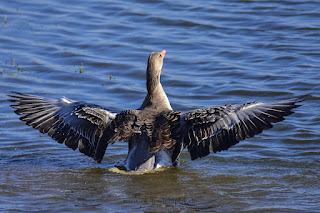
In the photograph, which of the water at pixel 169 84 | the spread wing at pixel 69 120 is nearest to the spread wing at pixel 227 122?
the water at pixel 169 84

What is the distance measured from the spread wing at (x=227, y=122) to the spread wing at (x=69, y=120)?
1.31m

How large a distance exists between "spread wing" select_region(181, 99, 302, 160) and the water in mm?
596

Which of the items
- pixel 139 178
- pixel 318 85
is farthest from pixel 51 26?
pixel 139 178

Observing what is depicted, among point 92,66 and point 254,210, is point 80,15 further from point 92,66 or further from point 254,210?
point 254,210

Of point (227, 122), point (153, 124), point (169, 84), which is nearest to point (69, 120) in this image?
point (153, 124)

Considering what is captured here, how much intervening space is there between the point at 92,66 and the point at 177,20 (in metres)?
4.07

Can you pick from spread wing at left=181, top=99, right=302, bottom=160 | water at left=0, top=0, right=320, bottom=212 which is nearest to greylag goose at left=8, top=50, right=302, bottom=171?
spread wing at left=181, top=99, right=302, bottom=160

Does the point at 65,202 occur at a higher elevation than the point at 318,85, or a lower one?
lower

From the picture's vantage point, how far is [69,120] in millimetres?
9078

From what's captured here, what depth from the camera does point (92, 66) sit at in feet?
48.2

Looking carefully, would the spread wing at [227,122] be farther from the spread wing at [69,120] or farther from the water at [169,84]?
the spread wing at [69,120]

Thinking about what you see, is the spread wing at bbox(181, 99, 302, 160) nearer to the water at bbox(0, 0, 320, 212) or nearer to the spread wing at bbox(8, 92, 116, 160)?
the water at bbox(0, 0, 320, 212)

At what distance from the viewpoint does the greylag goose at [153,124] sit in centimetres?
831

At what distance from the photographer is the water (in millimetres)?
7918
